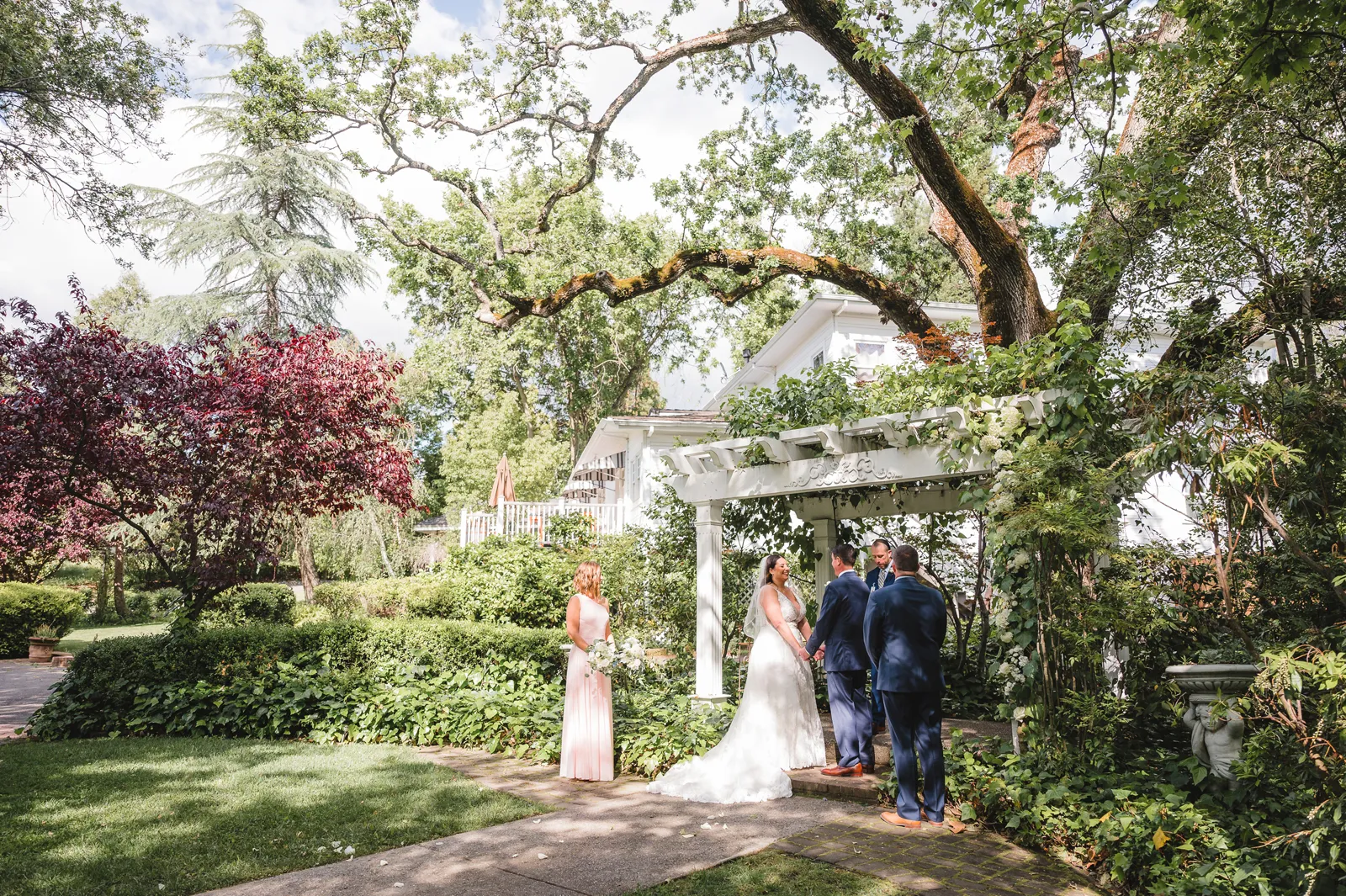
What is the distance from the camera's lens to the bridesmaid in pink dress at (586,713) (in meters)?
7.59

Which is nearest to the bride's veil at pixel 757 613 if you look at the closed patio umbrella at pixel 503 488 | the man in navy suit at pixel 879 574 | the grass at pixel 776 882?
the man in navy suit at pixel 879 574

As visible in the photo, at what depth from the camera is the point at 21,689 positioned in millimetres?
13867

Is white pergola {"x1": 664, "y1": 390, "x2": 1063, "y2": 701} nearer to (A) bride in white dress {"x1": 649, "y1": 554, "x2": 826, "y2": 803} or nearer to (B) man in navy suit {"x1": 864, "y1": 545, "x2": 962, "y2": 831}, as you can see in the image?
(A) bride in white dress {"x1": 649, "y1": 554, "x2": 826, "y2": 803}

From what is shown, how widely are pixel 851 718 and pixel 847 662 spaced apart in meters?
0.48

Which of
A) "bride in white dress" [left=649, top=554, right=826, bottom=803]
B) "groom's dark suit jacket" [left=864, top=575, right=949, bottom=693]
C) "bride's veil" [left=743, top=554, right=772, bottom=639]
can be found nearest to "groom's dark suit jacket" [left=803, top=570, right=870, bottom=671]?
"bride in white dress" [left=649, top=554, right=826, bottom=803]

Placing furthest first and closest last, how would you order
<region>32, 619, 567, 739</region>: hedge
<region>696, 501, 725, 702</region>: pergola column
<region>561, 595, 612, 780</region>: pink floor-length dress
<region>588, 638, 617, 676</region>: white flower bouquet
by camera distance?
<region>32, 619, 567, 739</region>: hedge, <region>696, 501, 725, 702</region>: pergola column, <region>561, 595, 612, 780</region>: pink floor-length dress, <region>588, 638, 617, 676</region>: white flower bouquet

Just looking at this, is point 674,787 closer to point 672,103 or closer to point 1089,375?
point 1089,375

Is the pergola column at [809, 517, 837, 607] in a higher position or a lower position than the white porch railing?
lower

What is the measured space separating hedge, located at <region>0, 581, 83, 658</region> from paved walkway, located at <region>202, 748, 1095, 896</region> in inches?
756

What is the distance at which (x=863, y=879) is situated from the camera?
484 centimetres

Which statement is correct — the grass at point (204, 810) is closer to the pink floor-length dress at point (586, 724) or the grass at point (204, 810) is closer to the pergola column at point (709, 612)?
the pink floor-length dress at point (586, 724)

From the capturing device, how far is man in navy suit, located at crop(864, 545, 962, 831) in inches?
235

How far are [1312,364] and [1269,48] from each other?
2550 mm

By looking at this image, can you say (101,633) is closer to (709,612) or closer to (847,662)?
→ (709,612)
